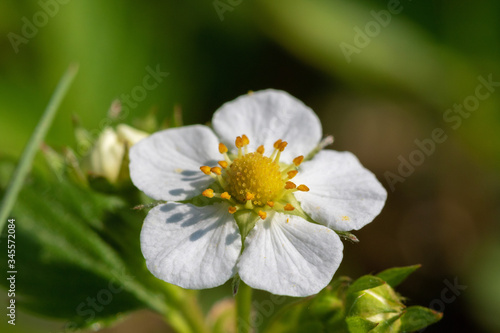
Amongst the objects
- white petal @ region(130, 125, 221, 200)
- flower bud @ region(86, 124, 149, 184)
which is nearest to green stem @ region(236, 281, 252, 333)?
white petal @ region(130, 125, 221, 200)

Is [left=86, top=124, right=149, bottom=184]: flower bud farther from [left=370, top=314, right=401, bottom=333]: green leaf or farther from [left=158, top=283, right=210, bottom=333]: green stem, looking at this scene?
[left=370, top=314, right=401, bottom=333]: green leaf

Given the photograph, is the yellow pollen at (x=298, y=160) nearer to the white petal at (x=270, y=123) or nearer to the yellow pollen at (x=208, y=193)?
the white petal at (x=270, y=123)

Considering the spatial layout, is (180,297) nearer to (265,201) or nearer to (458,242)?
(265,201)

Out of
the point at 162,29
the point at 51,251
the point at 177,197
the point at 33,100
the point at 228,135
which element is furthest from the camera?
the point at 162,29

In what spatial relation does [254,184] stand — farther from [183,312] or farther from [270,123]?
[183,312]

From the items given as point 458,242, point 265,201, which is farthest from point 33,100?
point 458,242

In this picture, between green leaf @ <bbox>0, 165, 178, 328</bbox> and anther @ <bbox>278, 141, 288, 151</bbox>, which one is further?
green leaf @ <bbox>0, 165, 178, 328</bbox>

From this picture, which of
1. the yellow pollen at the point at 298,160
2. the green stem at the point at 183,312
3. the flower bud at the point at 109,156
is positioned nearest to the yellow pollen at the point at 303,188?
the yellow pollen at the point at 298,160
